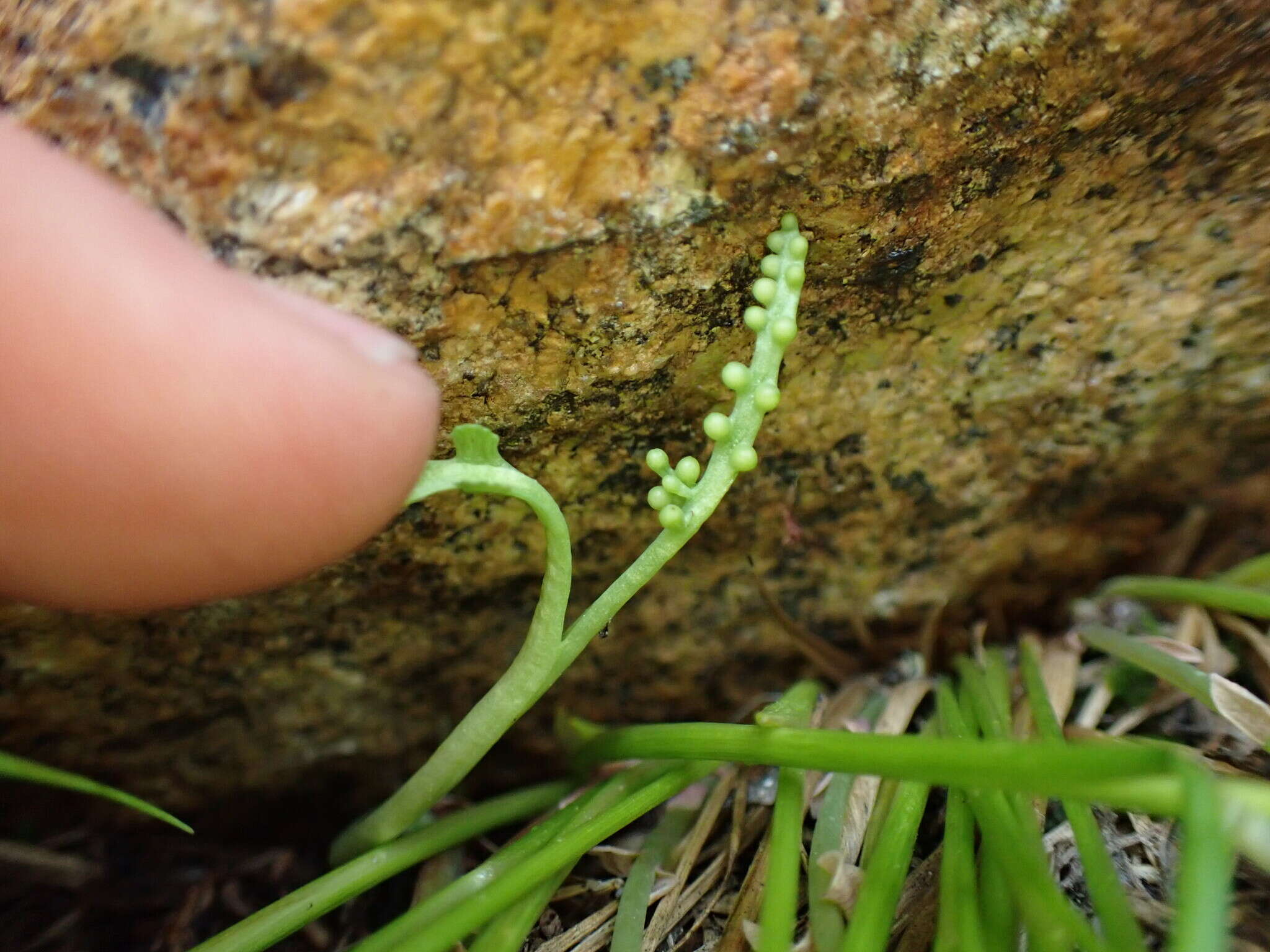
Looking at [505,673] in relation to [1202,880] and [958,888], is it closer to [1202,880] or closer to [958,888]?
[958,888]

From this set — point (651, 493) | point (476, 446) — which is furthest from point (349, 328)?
point (651, 493)

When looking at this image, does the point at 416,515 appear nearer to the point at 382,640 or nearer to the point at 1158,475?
the point at 382,640

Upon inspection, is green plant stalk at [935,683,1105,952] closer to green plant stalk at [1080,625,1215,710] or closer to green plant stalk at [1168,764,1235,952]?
green plant stalk at [1168,764,1235,952]

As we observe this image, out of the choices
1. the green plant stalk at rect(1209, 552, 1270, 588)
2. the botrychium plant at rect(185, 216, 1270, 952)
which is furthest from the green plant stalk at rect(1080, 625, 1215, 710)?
the green plant stalk at rect(1209, 552, 1270, 588)

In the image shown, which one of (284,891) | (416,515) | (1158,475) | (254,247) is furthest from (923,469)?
(284,891)

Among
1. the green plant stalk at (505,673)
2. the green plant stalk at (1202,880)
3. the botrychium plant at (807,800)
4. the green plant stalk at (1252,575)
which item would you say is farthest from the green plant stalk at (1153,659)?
the green plant stalk at (505,673)

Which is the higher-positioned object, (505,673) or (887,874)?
(505,673)
